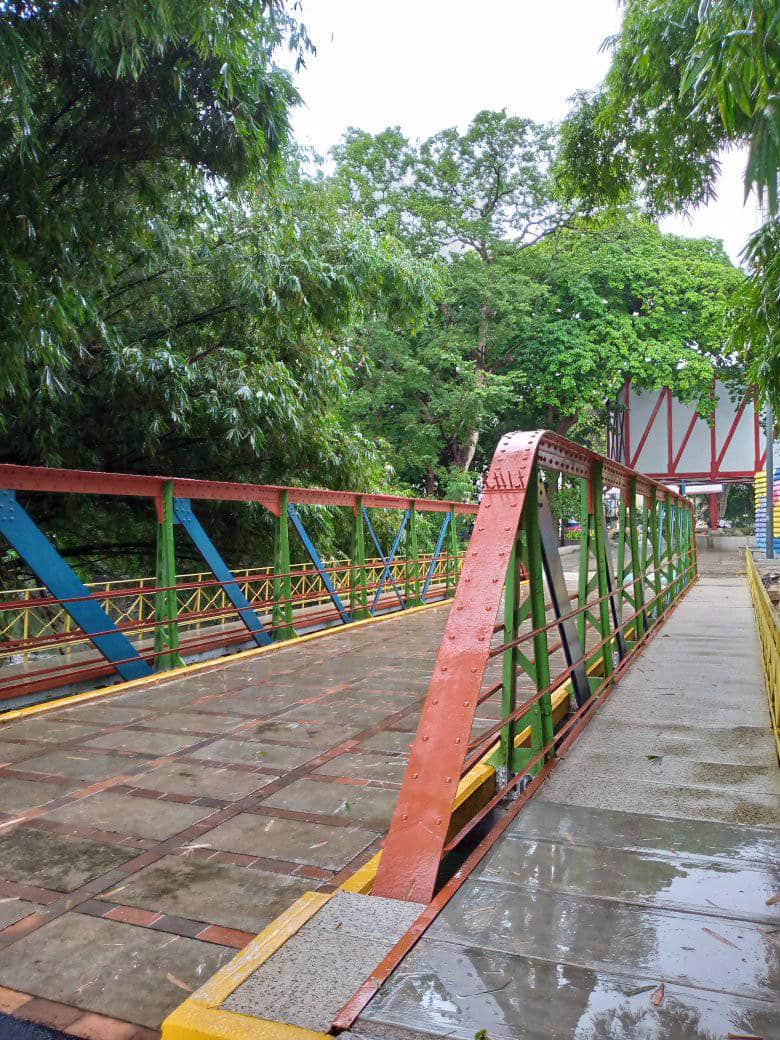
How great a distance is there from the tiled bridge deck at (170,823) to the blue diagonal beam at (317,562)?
9.79 ft

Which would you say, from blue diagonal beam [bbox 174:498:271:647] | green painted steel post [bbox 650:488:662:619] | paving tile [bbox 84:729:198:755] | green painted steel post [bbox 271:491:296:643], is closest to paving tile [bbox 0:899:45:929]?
paving tile [bbox 84:729:198:755]

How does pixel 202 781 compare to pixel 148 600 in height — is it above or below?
below

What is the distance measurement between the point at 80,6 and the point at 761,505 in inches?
1086

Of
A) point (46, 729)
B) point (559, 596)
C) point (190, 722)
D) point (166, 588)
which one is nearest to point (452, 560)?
point (166, 588)

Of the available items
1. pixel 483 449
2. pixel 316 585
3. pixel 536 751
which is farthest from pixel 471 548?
pixel 483 449

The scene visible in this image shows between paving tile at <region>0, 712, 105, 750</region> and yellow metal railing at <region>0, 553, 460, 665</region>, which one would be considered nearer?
paving tile at <region>0, 712, 105, 750</region>

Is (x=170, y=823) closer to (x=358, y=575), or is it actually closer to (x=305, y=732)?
(x=305, y=732)

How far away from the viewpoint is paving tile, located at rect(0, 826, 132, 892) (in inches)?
129

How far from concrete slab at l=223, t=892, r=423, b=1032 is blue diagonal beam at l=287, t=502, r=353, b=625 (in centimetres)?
717

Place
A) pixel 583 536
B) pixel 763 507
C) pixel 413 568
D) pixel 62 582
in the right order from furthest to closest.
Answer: pixel 763 507 < pixel 413 568 < pixel 62 582 < pixel 583 536

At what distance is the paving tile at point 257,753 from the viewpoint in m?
4.79

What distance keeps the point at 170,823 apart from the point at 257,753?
3.72 ft

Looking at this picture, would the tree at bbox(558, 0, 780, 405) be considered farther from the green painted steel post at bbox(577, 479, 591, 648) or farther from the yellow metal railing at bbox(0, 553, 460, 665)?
the yellow metal railing at bbox(0, 553, 460, 665)

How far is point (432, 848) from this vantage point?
262cm
